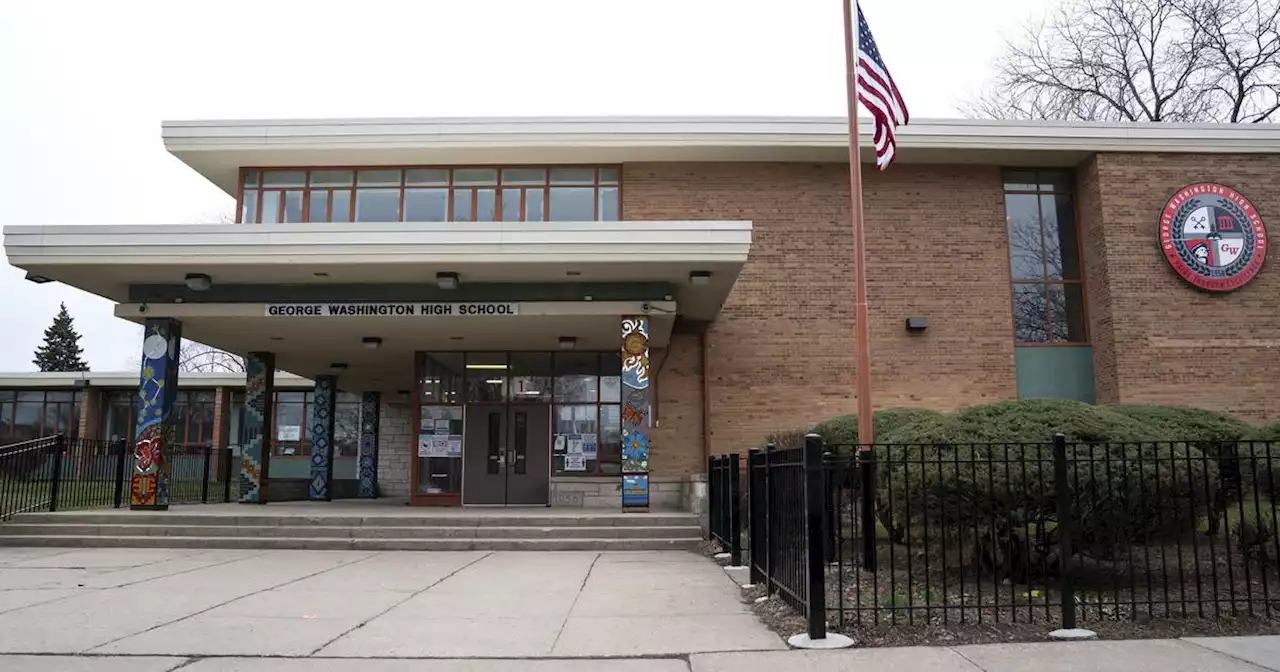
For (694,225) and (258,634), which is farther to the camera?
(694,225)

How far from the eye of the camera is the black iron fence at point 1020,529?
23.1 ft

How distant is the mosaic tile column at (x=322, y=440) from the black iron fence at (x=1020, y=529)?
16.8 metres

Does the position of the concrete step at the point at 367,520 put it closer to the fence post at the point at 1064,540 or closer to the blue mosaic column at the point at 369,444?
the fence post at the point at 1064,540

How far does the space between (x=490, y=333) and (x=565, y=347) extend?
205 cm

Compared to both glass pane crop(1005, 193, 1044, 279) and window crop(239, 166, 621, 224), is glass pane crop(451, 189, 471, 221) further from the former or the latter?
glass pane crop(1005, 193, 1044, 279)

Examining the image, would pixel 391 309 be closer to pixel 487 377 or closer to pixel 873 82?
pixel 487 377

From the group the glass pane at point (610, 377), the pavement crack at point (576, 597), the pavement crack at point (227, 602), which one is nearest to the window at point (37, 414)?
the glass pane at point (610, 377)

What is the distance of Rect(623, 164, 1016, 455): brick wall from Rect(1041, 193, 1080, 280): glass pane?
1213mm

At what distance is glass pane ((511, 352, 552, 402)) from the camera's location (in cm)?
1991

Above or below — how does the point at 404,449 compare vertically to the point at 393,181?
below

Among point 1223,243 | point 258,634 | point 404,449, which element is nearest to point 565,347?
point 404,449

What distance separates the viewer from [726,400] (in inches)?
767

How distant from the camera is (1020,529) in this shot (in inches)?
334

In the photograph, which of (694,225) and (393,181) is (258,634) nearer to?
(694,225)
